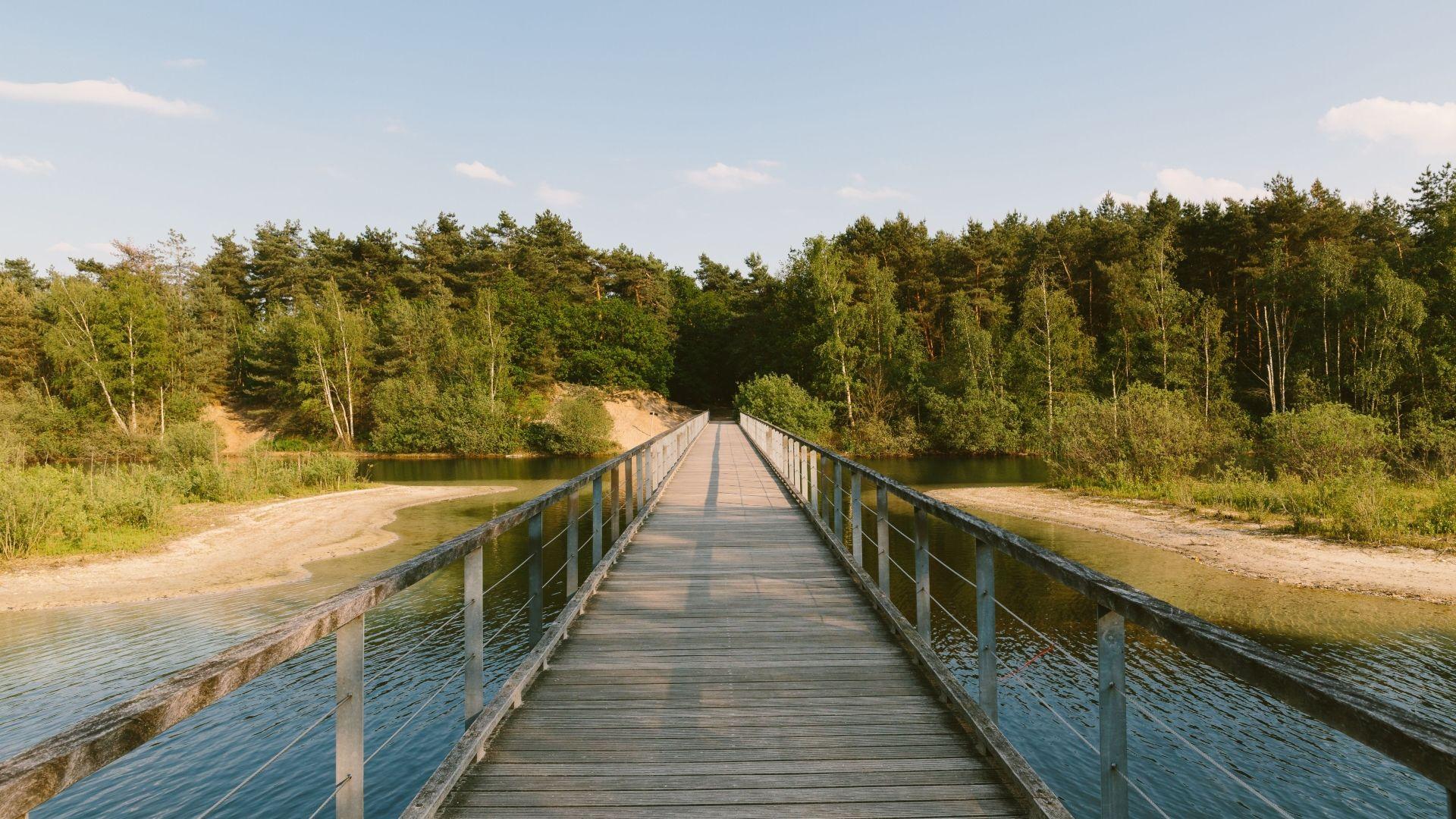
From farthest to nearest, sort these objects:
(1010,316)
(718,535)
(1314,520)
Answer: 1. (1010,316)
2. (1314,520)
3. (718,535)

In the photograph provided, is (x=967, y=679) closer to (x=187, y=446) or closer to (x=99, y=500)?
(x=99, y=500)

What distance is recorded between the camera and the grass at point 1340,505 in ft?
43.4

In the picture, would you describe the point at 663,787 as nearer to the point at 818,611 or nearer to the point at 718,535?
the point at 818,611

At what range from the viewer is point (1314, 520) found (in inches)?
573

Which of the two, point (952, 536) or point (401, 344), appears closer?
point (952, 536)

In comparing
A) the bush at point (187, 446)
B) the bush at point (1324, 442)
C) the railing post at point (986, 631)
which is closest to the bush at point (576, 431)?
the bush at point (187, 446)

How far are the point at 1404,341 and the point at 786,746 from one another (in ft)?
108

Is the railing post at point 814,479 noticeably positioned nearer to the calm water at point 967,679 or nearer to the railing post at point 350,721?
the calm water at point 967,679

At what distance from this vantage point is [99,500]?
15281mm

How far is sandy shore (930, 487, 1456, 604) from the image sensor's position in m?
11.0

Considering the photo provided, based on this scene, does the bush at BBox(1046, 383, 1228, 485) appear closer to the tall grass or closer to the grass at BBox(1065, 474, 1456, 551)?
the grass at BBox(1065, 474, 1456, 551)

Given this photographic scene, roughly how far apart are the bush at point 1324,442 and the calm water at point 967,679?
862 centimetres

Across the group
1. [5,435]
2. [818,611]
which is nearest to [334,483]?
[5,435]

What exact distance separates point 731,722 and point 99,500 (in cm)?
1827
